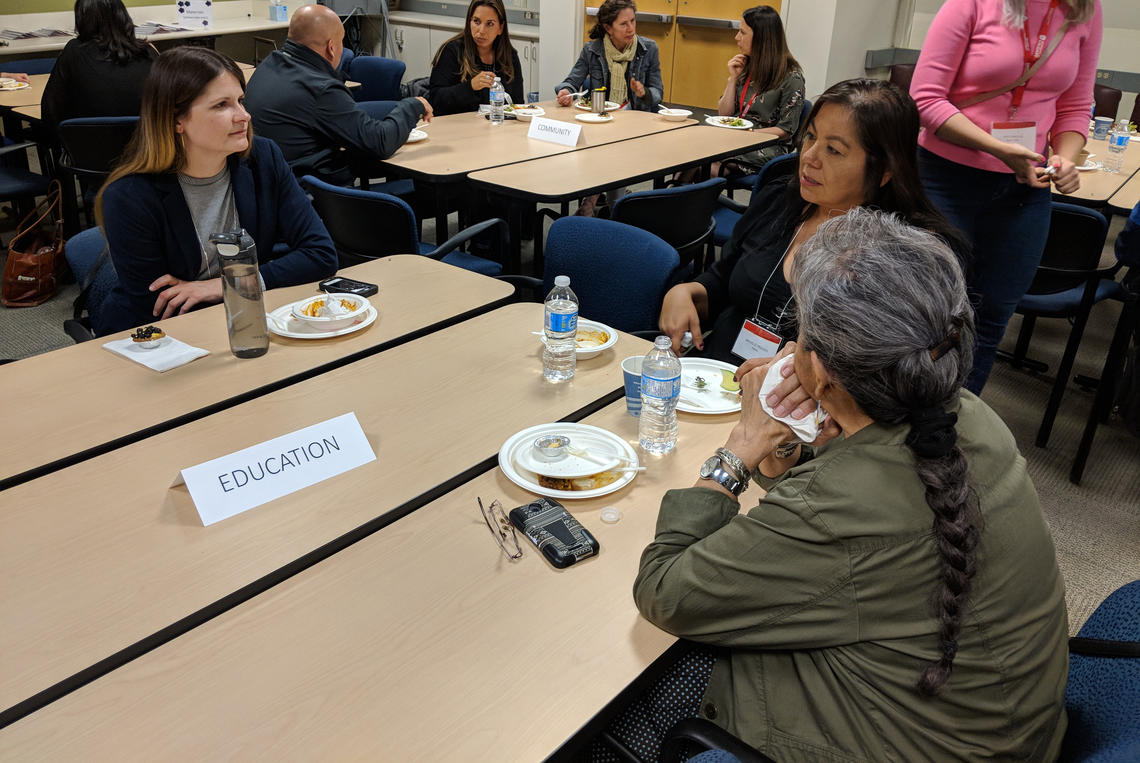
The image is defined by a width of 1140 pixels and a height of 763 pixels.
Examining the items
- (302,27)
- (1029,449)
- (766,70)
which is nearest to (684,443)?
(1029,449)

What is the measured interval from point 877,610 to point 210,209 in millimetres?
1974

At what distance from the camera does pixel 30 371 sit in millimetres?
1685

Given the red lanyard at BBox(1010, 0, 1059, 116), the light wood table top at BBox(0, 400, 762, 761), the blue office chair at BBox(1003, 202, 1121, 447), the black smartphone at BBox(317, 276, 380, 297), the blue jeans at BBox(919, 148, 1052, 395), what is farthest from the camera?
the blue office chair at BBox(1003, 202, 1121, 447)

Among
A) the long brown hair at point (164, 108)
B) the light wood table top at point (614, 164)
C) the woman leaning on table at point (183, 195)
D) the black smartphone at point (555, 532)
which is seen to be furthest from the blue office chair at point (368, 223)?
the black smartphone at point (555, 532)

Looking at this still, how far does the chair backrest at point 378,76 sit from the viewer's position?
5.43 meters

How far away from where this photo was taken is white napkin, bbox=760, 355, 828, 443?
121cm

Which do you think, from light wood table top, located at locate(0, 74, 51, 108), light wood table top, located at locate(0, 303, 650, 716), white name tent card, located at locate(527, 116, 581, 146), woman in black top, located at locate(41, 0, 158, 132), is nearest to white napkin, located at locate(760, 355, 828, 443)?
light wood table top, located at locate(0, 303, 650, 716)

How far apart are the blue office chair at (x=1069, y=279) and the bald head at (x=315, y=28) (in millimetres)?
2886

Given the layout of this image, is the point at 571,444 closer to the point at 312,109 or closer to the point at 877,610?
the point at 877,610

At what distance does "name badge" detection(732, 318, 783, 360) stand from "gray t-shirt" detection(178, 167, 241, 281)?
1400mm

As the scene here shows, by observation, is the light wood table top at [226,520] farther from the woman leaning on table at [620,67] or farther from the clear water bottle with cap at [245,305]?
the woman leaning on table at [620,67]

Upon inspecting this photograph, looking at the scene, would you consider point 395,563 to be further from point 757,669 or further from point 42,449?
point 42,449

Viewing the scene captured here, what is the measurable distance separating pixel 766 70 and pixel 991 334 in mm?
2407

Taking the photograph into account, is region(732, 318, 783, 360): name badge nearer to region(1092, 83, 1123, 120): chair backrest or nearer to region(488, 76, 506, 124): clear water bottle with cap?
region(488, 76, 506, 124): clear water bottle with cap
